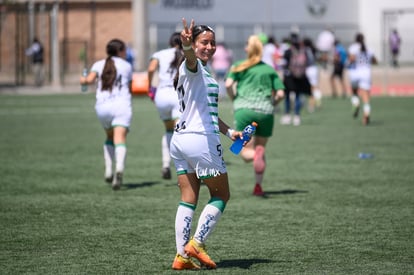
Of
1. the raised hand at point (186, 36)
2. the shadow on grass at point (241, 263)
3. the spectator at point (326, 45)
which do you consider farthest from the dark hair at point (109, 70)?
the spectator at point (326, 45)

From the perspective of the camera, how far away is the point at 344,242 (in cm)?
955

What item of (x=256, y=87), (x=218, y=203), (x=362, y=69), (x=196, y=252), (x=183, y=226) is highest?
(x=362, y=69)

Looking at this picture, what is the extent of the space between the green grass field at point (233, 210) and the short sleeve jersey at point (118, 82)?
1.34 meters

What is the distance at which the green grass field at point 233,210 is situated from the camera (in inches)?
340

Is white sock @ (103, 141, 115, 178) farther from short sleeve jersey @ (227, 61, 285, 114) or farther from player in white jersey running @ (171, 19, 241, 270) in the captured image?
player in white jersey running @ (171, 19, 241, 270)

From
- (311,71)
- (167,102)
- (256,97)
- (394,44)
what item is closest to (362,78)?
(311,71)

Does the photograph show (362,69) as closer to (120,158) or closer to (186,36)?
(120,158)

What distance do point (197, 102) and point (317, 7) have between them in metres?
61.0

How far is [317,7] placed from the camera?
223ft

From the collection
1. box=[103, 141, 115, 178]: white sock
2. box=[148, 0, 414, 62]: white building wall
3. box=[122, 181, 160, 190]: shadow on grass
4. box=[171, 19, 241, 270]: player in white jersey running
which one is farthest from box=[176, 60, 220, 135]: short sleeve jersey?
box=[148, 0, 414, 62]: white building wall

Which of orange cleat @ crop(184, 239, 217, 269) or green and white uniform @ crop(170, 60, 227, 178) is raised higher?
green and white uniform @ crop(170, 60, 227, 178)

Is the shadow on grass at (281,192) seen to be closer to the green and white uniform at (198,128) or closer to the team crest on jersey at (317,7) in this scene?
the green and white uniform at (198,128)

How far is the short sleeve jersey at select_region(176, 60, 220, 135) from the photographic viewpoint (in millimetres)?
8180

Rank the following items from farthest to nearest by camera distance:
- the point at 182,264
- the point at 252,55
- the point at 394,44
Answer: the point at 394,44 < the point at 252,55 < the point at 182,264
